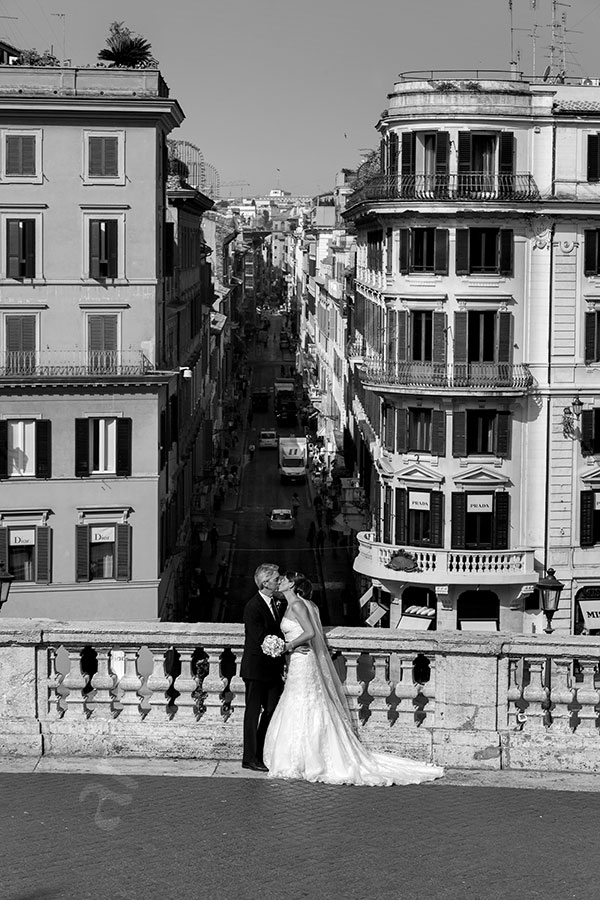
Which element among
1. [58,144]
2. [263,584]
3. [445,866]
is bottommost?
[445,866]

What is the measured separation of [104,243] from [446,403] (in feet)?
40.2

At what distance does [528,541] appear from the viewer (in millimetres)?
51875

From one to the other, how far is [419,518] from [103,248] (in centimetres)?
1365

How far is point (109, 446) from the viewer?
162 ft

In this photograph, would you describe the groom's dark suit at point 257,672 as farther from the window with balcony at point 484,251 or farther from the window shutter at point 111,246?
the window with balcony at point 484,251

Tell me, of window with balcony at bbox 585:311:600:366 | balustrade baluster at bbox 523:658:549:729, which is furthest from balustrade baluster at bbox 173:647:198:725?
window with balcony at bbox 585:311:600:366

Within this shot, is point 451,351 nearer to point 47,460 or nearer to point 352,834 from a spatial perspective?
point 47,460

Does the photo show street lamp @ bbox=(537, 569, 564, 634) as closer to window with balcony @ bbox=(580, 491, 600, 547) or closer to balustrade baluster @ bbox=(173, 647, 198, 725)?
window with balcony @ bbox=(580, 491, 600, 547)

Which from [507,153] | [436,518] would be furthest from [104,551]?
[507,153]

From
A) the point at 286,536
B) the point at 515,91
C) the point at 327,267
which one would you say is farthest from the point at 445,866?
the point at 327,267

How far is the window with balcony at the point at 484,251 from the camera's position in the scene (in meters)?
51.0

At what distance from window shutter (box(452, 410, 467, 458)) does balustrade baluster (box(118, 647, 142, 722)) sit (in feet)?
122

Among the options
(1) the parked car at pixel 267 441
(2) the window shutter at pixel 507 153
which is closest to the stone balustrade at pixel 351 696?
(2) the window shutter at pixel 507 153

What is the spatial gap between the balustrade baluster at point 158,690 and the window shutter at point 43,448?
34.8m
